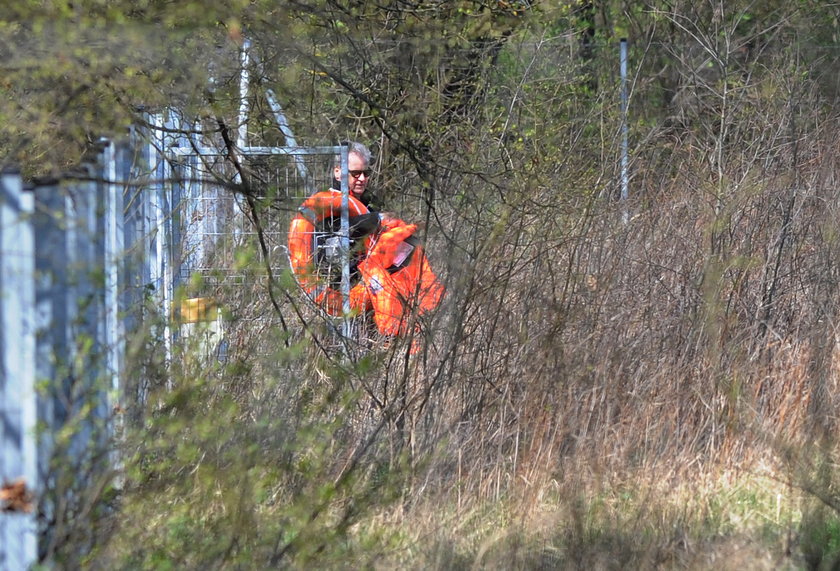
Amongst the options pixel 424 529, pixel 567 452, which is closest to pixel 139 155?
pixel 424 529

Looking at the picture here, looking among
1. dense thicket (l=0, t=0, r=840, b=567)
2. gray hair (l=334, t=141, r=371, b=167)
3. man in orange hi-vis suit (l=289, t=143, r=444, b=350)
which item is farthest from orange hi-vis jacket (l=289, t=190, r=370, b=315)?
dense thicket (l=0, t=0, r=840, b=567)

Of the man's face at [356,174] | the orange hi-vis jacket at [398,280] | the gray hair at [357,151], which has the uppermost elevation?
the gray hair at [357,151]

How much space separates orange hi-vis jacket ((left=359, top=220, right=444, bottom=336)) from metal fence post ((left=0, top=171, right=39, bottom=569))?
7.93 ft

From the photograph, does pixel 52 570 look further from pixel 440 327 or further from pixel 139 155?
pixel 440 327

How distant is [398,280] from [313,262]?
505mm

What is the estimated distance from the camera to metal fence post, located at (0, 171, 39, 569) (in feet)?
8.57

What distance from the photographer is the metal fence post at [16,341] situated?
2.61m

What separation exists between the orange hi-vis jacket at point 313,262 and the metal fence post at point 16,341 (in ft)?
5.52

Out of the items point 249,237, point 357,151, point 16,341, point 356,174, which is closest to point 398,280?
point 249,237

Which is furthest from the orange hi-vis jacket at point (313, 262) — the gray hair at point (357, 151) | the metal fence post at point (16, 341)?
the metal fence post at point (16, 341)

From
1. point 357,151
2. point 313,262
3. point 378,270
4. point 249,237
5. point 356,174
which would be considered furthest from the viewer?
point 356,174

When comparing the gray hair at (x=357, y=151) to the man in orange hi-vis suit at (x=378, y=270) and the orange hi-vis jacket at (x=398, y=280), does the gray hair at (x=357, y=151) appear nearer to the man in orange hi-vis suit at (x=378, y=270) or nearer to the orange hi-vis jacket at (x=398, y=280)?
the man in orange hi-vis suit at (x=378, y=270)

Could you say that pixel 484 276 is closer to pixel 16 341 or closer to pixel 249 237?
pixel 249 237

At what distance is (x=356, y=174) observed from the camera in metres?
6.90
